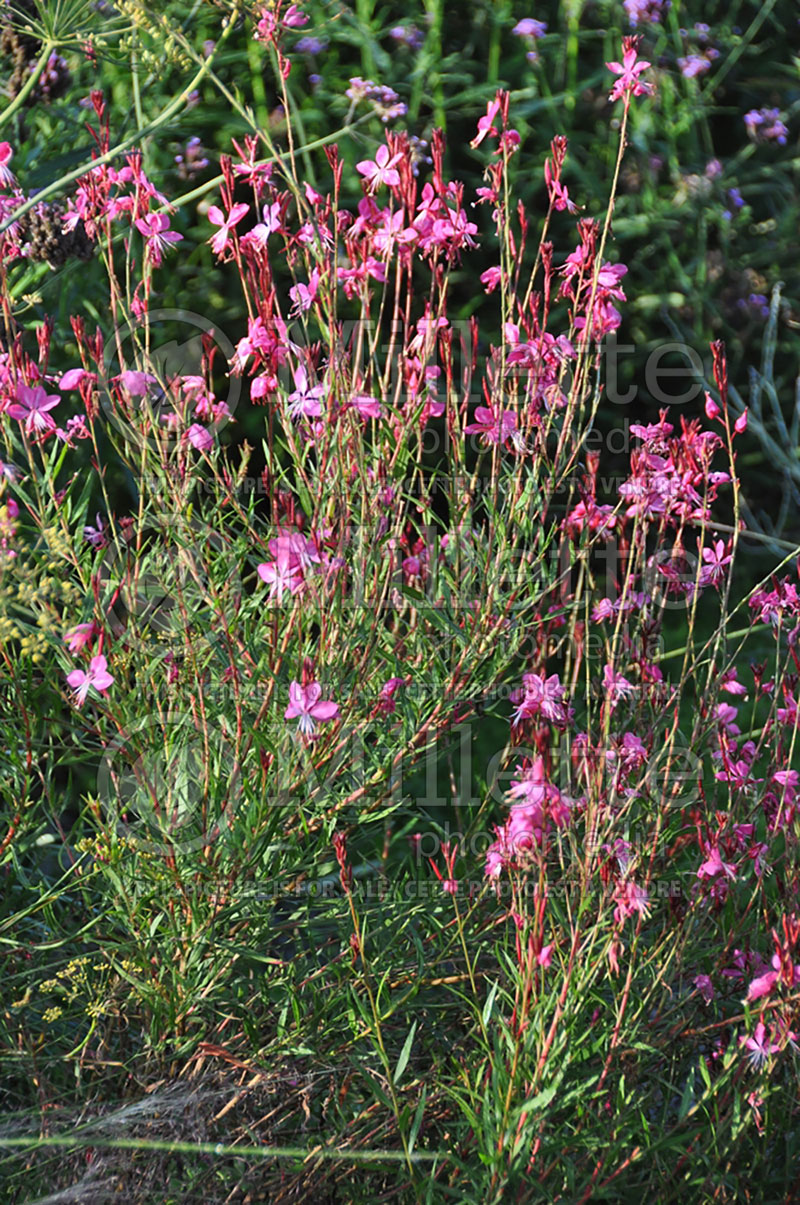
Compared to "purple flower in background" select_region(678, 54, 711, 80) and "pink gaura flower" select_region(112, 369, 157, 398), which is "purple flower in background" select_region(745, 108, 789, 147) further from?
"pink gaura flower" select_region(112, 369, 157, 398)

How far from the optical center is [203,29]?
379 cm

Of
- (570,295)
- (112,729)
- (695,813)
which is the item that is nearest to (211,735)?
(112,729)

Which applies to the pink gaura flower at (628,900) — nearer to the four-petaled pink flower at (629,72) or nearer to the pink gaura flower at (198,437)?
the pink gaura flower at (198,437)

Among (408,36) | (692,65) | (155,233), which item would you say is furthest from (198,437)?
(692,65)

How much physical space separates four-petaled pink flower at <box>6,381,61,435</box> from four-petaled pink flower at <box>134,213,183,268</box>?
260mm

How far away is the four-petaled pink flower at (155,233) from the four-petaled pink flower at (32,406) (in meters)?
0.26

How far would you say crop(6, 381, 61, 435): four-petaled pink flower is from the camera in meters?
1.67

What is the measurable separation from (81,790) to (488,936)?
1558 mm

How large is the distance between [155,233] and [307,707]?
0.75 m

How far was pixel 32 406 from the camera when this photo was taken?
170 cm

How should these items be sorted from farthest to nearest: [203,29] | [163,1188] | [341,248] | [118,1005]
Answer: [203,29] → [341,248] → [118,1005] → [163,1188]

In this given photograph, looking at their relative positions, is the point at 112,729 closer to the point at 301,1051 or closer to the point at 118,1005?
the point at 118,1005

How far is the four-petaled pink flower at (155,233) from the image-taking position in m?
1.78

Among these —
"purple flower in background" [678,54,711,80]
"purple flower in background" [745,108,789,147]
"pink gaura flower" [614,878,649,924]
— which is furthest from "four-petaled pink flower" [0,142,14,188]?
"purple flower in background" [678,54,711,80]
